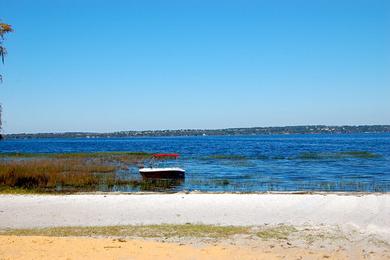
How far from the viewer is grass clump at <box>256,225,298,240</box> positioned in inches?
468

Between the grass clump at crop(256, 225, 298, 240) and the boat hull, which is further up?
the grass clump at crop(256, 225, 298, 240)

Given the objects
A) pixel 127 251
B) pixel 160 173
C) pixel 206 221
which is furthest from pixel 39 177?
pixel 127 251

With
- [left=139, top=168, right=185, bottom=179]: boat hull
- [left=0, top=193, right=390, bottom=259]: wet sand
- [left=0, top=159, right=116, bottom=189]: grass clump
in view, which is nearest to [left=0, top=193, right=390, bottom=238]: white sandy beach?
[left=0, top=193, right=390, bottom=259]: wet sand

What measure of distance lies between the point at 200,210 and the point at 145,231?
4.37 meters


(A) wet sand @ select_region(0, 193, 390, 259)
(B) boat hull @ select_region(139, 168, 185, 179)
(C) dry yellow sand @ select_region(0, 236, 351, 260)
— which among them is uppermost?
(C) dry yellow sand @ select_region(0, 236, 351, 260)

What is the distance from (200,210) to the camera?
17.0 metres

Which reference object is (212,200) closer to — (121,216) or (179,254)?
(121,216)

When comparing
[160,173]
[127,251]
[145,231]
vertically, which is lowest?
[160,173]

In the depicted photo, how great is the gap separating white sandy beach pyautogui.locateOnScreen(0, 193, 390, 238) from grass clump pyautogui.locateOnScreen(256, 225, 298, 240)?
109 centimetres

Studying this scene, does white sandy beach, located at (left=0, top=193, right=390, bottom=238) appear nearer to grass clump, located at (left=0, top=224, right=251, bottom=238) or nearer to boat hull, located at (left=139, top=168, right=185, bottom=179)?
grass clump, located at (left=0, top=224, right=251, bottom=238)

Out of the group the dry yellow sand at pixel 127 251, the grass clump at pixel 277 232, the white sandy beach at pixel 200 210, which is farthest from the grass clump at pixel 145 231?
the dry yellow sand at pixel 127 251

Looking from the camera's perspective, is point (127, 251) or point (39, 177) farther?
point (39, 177)

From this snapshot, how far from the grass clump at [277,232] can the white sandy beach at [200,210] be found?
109cm

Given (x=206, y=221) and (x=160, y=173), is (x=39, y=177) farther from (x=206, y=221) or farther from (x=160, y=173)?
(x=206, y=221)
